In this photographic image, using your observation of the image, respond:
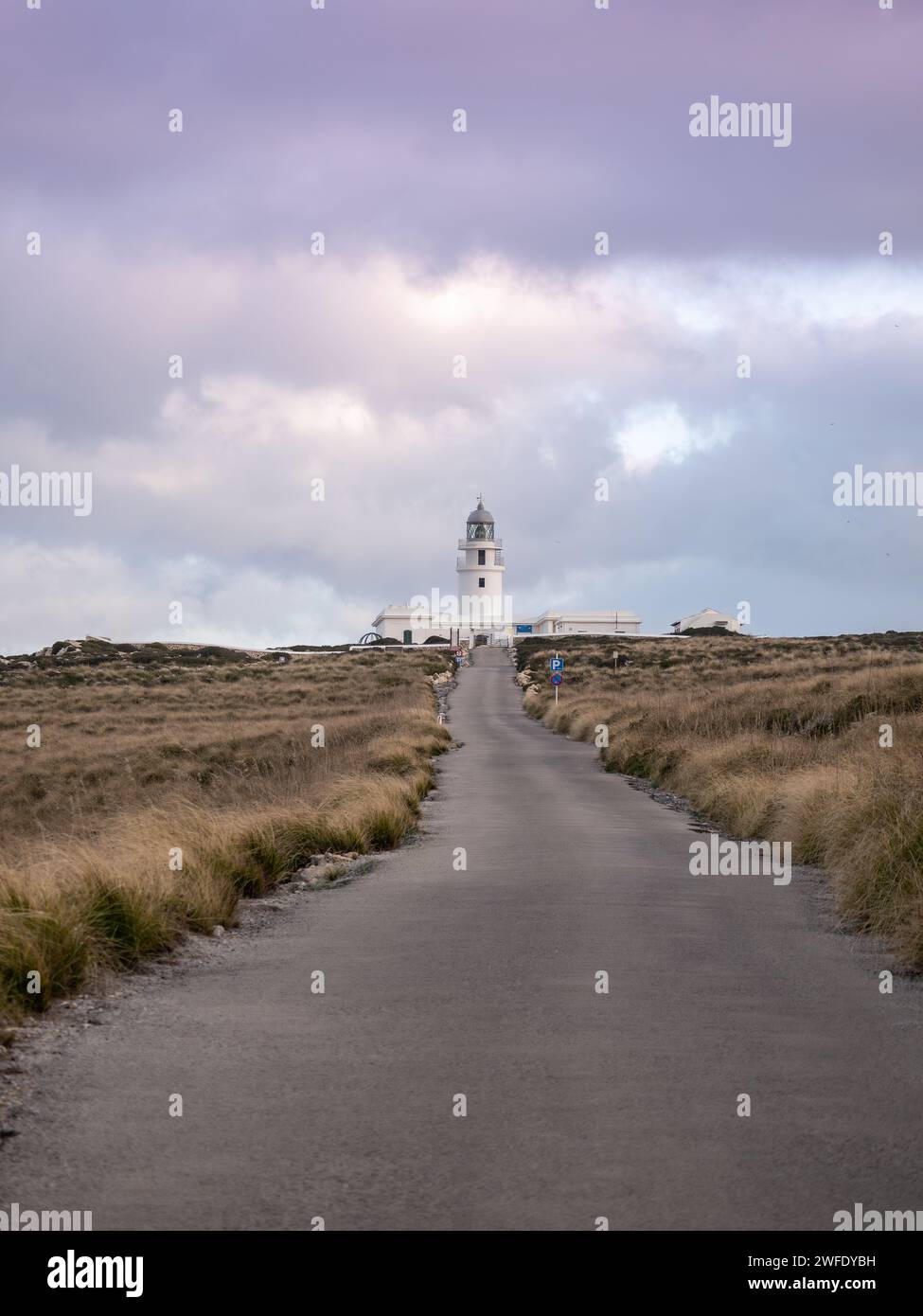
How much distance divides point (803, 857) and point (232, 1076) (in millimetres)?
10237

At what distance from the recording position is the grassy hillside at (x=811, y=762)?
38.0ft

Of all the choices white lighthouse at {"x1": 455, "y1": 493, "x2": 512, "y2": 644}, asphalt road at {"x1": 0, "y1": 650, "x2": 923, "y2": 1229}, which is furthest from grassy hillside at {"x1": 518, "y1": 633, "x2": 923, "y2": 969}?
white lighthouse at {"x1": 455, "y1": 493, "x2": 512, "y2": 644}

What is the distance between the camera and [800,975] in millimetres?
9367

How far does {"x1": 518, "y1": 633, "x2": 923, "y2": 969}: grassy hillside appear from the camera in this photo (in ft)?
38.0

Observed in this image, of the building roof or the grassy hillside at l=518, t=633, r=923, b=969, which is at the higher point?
the building roof

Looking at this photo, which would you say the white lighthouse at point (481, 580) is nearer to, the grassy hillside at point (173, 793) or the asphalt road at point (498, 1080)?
the grassy hillside at point (173, 793)

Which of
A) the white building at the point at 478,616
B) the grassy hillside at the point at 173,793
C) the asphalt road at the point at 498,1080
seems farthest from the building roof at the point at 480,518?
the asphalt road at the point at 498,1080

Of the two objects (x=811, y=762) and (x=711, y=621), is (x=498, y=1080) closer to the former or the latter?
(x=811, y=762)

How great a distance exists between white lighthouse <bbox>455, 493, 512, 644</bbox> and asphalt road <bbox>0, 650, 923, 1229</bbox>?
122 meters

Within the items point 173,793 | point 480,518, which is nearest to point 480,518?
point 480,518

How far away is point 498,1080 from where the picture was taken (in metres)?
6.50

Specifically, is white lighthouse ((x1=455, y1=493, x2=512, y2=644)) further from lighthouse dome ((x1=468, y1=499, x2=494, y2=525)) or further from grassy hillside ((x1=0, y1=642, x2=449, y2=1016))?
grassy hillside ((x1=0, y1=642, x2=449, y2=1016))

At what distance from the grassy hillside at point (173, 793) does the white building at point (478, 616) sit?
4570cm

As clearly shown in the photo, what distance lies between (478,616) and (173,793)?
375 ft
